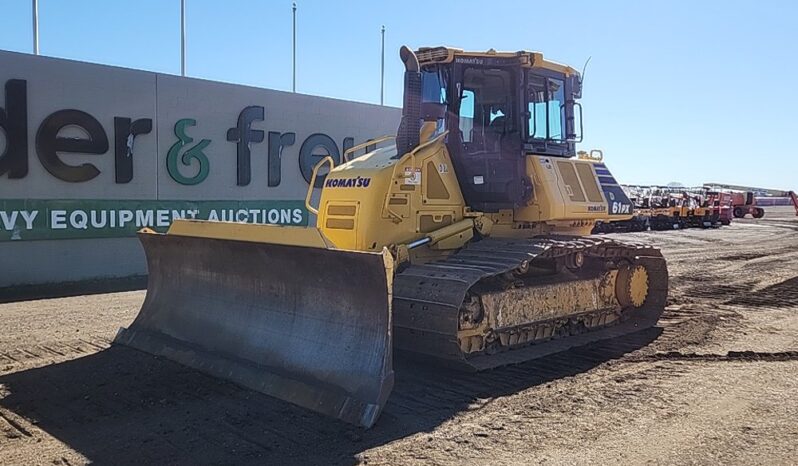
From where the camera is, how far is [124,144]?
13.6m

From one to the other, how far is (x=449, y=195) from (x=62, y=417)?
4311mm

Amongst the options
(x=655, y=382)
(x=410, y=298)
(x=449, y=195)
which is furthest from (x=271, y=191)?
(x=655, y=382)

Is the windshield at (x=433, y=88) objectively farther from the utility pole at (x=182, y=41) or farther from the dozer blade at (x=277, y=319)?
the utility pole at (x=182, y=41)

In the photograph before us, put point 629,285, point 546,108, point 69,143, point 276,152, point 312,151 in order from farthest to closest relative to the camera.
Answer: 1. point 312,151
2. point 276,152
3. point 69,143
4. point 629,285
5. point 546,108

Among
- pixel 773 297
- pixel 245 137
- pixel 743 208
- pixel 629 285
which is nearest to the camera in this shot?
pixel 629 285

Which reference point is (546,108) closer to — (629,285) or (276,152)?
(629,285)

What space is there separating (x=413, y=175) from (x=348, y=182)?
0.72 metres

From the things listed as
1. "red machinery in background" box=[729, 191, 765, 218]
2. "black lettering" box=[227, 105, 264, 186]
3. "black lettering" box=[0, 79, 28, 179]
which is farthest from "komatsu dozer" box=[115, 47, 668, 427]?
"red machinery in background" box=[729, 191, 765, 218]

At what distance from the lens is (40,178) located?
41.3 ft

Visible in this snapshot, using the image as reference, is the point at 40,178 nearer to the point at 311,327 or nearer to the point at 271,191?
the point at 271,191

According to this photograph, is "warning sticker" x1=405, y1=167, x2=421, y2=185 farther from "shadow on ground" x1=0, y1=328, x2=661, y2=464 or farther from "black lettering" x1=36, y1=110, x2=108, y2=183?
"black lettering" x1=36, y1=110, x2=108, y2=183

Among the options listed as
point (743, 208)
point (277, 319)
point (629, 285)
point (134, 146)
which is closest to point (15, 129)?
point (134, 146)

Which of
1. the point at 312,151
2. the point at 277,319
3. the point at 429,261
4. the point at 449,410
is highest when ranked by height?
the point at 312,151

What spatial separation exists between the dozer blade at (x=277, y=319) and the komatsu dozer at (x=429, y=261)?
17 mm
